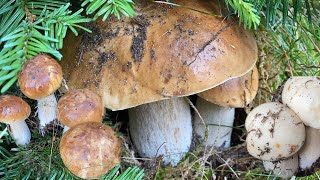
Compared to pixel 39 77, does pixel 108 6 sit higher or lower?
higher

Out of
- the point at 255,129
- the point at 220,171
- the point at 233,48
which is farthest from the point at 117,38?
the point at 220,171

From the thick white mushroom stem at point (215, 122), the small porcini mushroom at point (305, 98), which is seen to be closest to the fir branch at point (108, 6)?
the small porcini mushroom at point (305, 98)

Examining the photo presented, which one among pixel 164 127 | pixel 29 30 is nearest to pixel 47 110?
pixel 29 30

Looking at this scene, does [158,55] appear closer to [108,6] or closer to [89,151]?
[108,6]

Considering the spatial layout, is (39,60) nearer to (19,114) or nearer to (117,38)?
(19,114)

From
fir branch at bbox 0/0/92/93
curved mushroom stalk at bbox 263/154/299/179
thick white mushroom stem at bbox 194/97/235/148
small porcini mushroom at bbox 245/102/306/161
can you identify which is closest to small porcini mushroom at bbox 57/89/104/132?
fir branch at bbox 0/0/92/93

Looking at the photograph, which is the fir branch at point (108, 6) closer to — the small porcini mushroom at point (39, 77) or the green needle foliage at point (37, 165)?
the small porcini mushroom at point (39, 77)

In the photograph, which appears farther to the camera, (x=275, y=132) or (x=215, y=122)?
(x=215, y=122)
